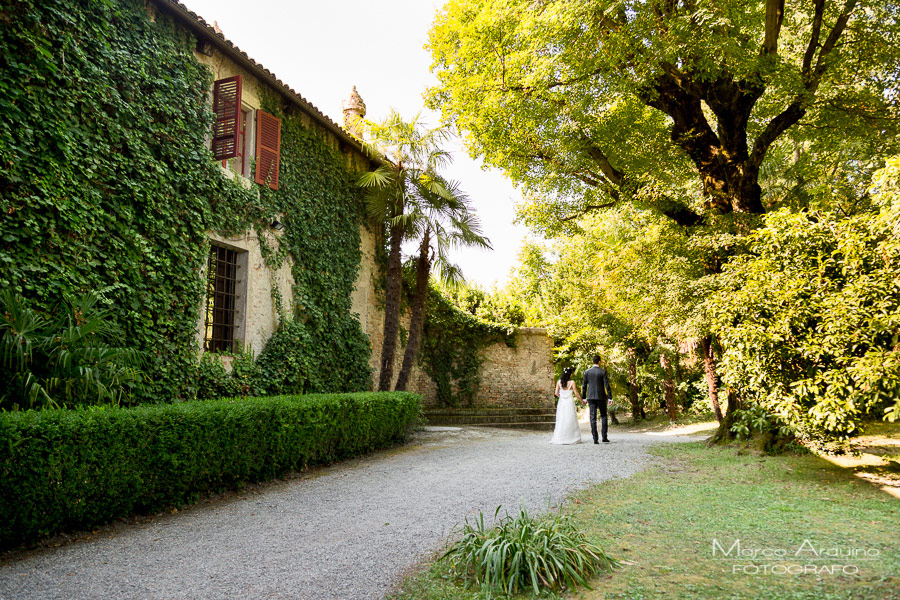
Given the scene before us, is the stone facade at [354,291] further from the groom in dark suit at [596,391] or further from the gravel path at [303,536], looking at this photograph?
the groom in dark suit at [596,391]

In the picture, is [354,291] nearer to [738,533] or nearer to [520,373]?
[520,373]

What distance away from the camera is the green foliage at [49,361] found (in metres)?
5.11

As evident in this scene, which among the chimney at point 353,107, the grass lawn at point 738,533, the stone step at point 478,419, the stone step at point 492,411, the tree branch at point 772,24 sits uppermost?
the chimney at point 353,107

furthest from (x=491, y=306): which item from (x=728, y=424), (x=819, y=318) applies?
(x=819, y=318)

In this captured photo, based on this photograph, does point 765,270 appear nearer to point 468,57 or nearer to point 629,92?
point 629,92

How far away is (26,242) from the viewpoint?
5766 mm

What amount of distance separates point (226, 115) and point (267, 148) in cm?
117

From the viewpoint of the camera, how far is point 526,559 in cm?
337

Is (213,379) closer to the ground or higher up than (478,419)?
higher up

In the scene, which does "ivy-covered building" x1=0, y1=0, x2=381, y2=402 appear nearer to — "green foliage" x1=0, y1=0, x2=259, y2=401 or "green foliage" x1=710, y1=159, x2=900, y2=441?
"green foliage" x1=0, y1=0, x2=259, y2=401

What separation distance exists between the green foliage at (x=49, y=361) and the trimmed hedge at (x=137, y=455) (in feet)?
1.96

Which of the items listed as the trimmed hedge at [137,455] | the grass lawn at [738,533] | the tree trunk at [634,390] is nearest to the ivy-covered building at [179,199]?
the trimmed hedge at [137,455]

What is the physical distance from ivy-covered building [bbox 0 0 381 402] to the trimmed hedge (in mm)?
1859

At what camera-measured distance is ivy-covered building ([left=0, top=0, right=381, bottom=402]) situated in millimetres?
5891
